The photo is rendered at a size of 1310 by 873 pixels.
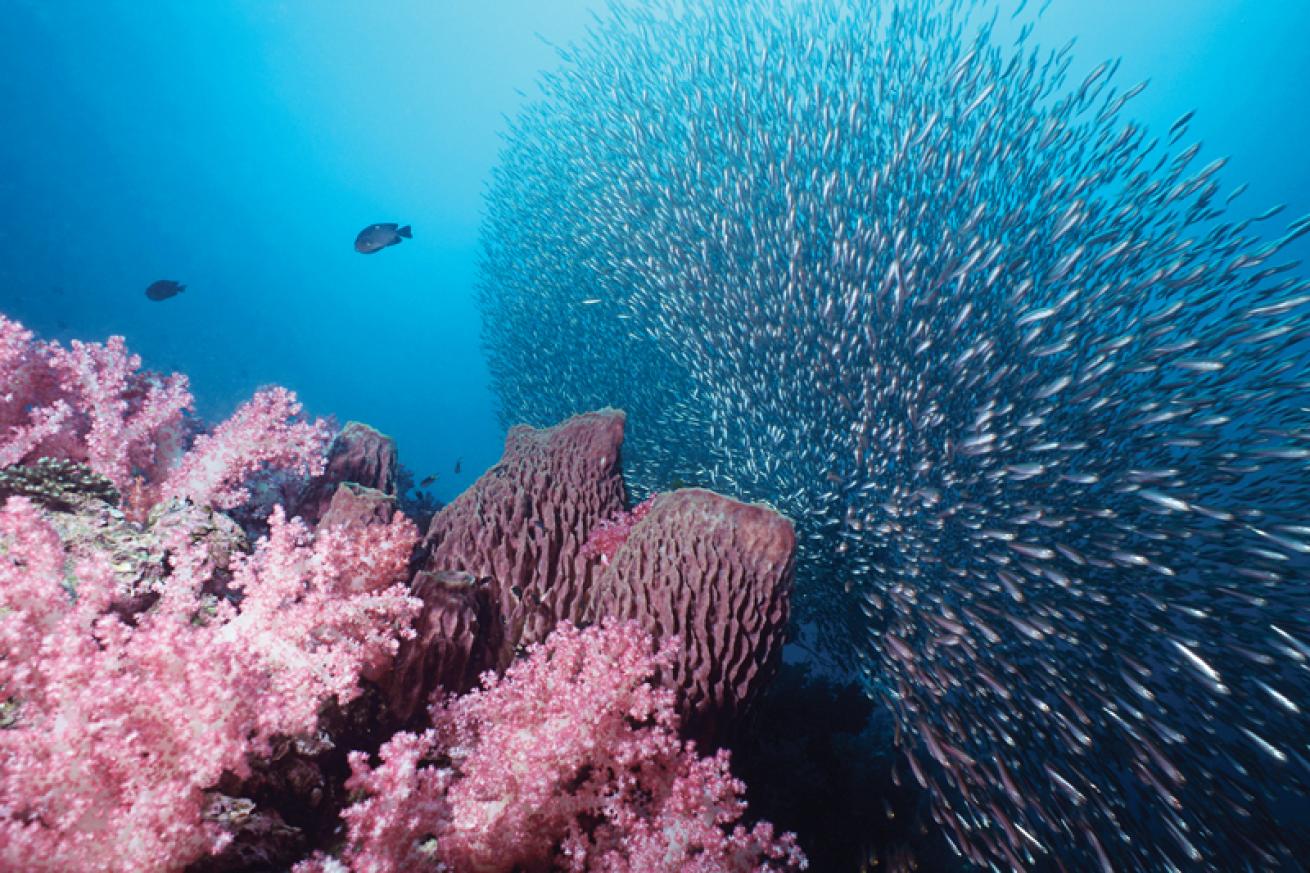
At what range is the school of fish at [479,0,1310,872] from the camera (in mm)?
3873

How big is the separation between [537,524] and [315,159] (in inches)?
4246

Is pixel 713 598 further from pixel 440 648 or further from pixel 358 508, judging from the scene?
pixel 358 508

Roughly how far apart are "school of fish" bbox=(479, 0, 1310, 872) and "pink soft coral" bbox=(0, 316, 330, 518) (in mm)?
5219

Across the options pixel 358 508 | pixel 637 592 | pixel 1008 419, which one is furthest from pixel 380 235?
pixel 1008 419

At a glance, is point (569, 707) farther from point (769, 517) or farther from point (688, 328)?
point (688, 328)

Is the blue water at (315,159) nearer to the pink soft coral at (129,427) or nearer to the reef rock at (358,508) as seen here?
the pink soft coral at (129,427)

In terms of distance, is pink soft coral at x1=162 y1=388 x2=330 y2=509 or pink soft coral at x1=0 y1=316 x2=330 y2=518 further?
pink soft coral at x1=162 y1=388 x2=330 y2=509

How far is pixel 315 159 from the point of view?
85000 mm

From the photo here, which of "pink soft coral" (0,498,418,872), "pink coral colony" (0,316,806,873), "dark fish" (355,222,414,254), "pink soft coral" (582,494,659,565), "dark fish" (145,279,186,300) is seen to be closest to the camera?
"pink soft coral" (0,498,418,872)

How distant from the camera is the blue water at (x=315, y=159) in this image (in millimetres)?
51469

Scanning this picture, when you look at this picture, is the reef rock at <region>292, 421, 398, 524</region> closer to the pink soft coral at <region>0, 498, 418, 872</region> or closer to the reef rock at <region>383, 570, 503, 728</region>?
the reef rock at <region>383, 570, 503, 728</region>

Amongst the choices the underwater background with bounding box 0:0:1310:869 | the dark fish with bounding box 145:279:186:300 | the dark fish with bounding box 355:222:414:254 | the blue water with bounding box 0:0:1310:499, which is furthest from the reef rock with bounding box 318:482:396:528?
the blue water with bounding box 0:0:1310:499

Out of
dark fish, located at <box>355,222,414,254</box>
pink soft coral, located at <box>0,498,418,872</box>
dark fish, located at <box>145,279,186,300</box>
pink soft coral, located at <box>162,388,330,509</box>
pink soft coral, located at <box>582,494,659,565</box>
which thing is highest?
dark fish, located at <box>145,279,186,300</box>

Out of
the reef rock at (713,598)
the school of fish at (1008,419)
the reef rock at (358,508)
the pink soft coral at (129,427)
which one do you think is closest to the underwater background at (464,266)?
the school of fish at (1008,419)
